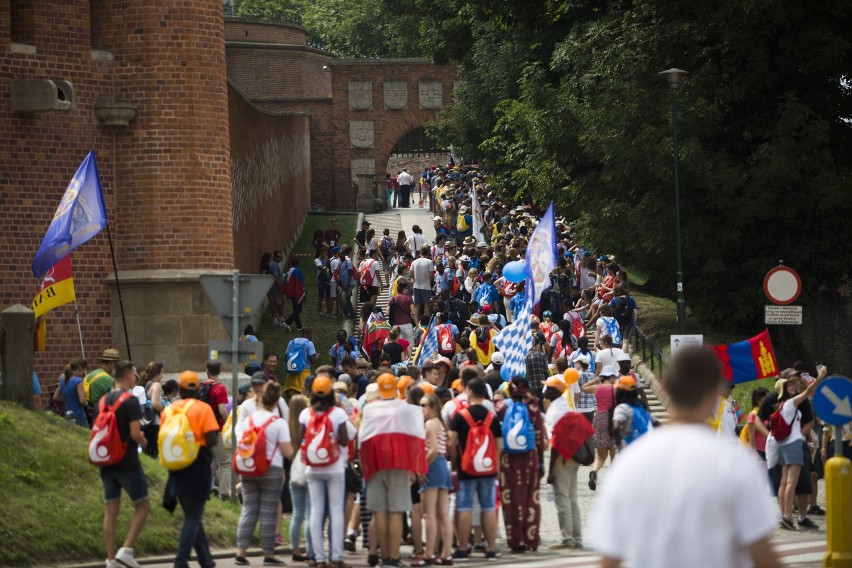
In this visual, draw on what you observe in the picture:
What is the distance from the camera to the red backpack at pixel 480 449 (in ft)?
46.5

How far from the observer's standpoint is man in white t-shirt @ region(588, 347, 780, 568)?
5215 mm

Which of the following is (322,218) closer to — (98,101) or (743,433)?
(98,101)

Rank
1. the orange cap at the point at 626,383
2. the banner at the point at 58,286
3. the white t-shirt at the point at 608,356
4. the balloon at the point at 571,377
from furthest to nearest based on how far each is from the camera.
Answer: the white t-shirt at the point at 608,356, the banner at the point at 58,286, the balloon at the point at 571,377, the orange cap at the point at 626,383

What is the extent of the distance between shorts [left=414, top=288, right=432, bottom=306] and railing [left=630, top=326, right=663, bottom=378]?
4155 millimetres

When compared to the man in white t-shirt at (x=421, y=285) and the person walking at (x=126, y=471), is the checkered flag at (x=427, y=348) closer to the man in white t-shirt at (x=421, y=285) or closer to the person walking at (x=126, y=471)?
the man in white t-shirt at (x=421, y=285)

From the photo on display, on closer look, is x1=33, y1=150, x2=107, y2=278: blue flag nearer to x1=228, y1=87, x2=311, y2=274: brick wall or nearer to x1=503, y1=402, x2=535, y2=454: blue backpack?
x1=503, y1=402, x2=535, y2=454: blue backpack

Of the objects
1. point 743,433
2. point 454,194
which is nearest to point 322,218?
point 454,194

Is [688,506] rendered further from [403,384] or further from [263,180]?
[263,180]

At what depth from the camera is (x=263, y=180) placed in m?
39.8

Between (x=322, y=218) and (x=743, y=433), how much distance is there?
41.8 m

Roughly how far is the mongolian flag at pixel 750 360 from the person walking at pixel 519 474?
5.31 meters

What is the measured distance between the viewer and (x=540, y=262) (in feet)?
71.5

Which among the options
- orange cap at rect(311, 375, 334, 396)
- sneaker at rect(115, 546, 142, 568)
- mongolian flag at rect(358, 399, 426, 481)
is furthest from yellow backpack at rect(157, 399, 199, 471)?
mongolian flag at rect(358, 399, 426, 481)

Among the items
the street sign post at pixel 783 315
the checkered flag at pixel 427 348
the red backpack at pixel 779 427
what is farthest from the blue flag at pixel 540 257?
the red backpack at pixel 779 427
